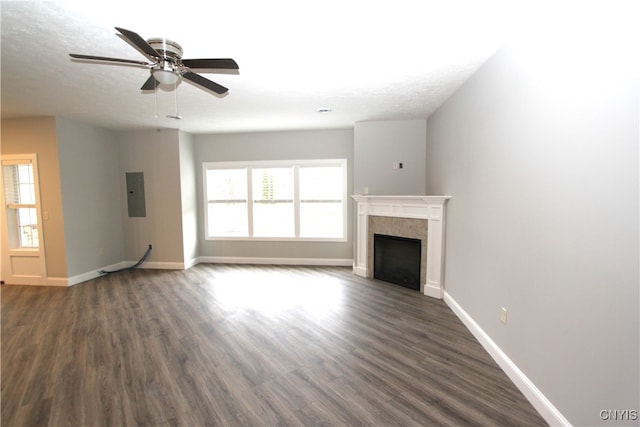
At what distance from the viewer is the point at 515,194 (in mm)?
2057

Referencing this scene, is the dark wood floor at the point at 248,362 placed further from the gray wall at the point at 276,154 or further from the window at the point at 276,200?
the window at the point at 276,200

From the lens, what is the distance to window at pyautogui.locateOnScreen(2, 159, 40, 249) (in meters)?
4.43

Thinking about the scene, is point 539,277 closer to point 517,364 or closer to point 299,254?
point 517,364

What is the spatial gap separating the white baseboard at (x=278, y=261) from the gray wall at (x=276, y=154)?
6 centimetres

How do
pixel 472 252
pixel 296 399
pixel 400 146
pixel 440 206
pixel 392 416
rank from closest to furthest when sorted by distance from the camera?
pixel 392 416
pixel 296 399
pixel 472 252
pixel 440 206
pixel 400 146

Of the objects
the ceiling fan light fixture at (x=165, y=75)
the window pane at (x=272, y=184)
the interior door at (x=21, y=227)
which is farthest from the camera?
the window pane at (x=272, y=184)

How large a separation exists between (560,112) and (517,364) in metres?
1.81

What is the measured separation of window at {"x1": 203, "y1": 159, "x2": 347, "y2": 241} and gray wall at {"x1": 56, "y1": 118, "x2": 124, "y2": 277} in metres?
1.72

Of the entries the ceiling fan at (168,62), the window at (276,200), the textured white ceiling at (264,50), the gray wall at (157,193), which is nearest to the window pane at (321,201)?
the window at (276,200)

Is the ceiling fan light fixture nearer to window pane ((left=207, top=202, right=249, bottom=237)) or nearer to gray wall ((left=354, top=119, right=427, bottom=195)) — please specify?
gray wall ((left=354, top=119, right=427, bottom=195))

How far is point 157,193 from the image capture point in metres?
5.31

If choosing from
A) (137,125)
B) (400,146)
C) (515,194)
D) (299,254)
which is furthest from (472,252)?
(137,125)

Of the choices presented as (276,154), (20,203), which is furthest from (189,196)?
(20,203)

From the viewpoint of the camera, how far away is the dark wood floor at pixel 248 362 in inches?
72.1
